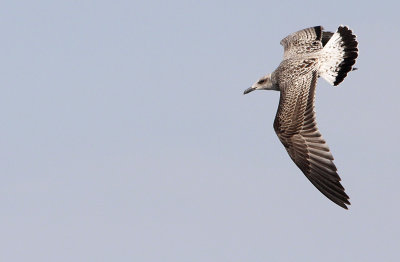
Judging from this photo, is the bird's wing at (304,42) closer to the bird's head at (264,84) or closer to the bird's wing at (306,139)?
the bird's head at (264,84)

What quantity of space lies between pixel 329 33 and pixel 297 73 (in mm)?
3846

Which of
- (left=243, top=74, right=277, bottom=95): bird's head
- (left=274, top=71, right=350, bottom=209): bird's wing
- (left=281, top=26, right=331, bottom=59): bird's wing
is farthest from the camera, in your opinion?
(left=281, top=26, right=331, bottom=59): bird's wing

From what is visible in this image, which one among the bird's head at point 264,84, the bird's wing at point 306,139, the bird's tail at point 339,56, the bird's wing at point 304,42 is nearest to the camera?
the bird's wing at point 306,139

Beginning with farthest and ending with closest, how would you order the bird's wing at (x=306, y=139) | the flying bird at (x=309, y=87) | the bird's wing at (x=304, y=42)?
the bird's wing at (x=304, y=42) < the flying bird at (x=309, y=87) < the bird's wing at (x=306, y=139)

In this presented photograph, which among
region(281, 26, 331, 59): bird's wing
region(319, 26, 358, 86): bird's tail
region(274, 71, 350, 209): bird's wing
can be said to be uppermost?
region(281, 26, 331, 59): bird's wing

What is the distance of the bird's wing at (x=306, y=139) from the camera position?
3177cm

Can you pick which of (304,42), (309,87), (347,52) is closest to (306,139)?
(309,87)

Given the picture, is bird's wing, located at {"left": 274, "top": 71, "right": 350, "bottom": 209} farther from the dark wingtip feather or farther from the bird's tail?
the dark wingtip feather

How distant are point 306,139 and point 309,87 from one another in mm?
1811

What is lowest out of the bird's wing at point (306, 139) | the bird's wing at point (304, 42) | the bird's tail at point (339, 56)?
the bird's wing at point (306, 139)

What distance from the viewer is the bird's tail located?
35062 millimetres

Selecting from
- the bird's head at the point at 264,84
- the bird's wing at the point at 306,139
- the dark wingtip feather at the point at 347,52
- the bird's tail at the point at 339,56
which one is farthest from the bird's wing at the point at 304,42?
the bird's wing at the point at 306,139

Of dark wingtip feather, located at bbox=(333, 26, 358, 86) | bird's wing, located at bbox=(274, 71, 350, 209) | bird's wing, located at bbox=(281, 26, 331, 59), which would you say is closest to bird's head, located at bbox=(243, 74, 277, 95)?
bird's wing, located at bbox=(281, 26, 331, 59)

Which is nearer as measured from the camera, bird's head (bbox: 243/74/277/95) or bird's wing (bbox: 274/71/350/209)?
bird's wing (bbox: 274/71/350/209)
